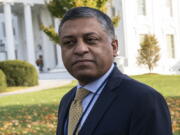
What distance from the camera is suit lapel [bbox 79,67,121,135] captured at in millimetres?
1879

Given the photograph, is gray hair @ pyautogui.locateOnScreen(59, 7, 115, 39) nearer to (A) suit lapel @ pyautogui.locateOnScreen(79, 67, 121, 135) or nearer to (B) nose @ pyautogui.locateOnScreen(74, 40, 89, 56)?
(B) nose @ pyautogui.locateOnScreen(74, 40, 89, 56)

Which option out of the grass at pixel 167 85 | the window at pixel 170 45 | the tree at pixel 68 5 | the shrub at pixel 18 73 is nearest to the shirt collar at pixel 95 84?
the grass at pixel 167 85

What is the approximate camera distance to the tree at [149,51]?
29.0 m

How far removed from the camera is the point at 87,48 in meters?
1.95

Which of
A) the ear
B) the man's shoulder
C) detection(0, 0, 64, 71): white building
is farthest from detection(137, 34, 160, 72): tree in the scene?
the man's shoulder

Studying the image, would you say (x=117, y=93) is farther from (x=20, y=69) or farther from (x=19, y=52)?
(x=19, y=52)

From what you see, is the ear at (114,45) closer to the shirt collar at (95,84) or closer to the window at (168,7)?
the shirt collar at (95,84)

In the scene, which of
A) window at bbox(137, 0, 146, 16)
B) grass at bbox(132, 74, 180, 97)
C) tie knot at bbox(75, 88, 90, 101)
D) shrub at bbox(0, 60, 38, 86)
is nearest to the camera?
tie knot at bbox(75, 88, 90, 101)

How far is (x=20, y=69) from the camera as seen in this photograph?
2664 centimetres

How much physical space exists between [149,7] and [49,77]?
432 inches

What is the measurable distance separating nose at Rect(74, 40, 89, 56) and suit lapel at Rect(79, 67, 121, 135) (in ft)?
0.66

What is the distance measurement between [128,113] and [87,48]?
365 mm

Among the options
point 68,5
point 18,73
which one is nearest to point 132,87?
point 68,5

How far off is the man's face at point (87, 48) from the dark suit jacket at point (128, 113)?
4.6 inches
